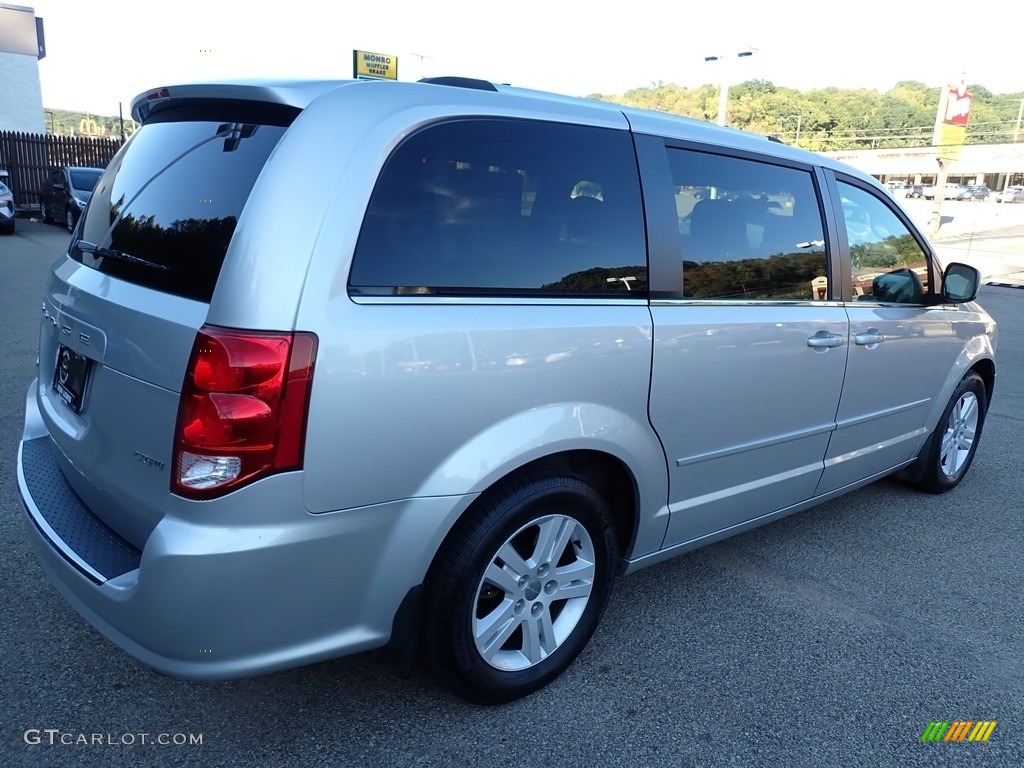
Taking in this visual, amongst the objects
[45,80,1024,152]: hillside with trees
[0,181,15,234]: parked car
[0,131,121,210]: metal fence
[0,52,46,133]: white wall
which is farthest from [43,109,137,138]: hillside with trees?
[45,80,1024,152]: hillside with trees

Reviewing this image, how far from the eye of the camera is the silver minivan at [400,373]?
188 centimetres

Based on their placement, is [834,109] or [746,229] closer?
[746,229]

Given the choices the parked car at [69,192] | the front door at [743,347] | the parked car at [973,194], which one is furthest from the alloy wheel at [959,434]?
the parked car at [973,194]

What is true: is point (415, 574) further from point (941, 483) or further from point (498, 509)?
point (941, 483)

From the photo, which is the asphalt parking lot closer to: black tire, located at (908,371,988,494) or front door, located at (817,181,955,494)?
front door, located at (817,181,955,494)

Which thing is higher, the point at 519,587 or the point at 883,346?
the point at 883,346

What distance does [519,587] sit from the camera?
2443mm

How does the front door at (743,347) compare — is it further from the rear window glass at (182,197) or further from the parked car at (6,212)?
the parked car at (6,212)

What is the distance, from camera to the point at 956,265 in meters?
4.04

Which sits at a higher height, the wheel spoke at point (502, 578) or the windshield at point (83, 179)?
the windshield at point (83, 179)

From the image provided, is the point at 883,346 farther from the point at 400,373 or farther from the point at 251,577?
the point at 251,577

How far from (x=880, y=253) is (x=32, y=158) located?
24.0 metres

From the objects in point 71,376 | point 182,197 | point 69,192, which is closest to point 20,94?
point 69,192

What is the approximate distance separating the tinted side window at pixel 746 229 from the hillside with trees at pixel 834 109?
284 feet
